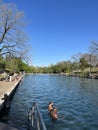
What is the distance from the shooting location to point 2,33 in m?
41.6

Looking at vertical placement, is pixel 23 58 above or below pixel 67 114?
above

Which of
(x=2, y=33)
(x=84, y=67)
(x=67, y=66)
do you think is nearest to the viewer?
(x=2, y=33)

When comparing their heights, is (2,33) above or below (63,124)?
above

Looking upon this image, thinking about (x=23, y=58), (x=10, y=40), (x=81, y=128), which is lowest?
(x=81, y=128)

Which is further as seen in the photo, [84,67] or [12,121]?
[84,67]

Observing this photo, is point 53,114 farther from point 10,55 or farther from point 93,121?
point 10,55

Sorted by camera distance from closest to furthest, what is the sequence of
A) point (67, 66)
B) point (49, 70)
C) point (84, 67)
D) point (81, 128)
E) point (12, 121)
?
1. point (81, 128)
2. point (12, 121)
3. point (84, 67)
4. point (67, 66)
5. point (49, 70)

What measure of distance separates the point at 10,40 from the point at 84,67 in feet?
282

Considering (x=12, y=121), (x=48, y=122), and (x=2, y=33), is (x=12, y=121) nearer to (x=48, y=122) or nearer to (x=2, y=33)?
(x=48, y=122)

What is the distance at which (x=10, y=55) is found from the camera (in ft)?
141

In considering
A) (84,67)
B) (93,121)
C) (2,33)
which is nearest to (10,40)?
(2,33)

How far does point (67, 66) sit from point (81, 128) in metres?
142

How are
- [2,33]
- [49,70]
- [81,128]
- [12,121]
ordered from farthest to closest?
[49,70], [2,33], [12,121], [81,128]

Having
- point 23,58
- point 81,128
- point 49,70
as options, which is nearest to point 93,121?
point 81,128
